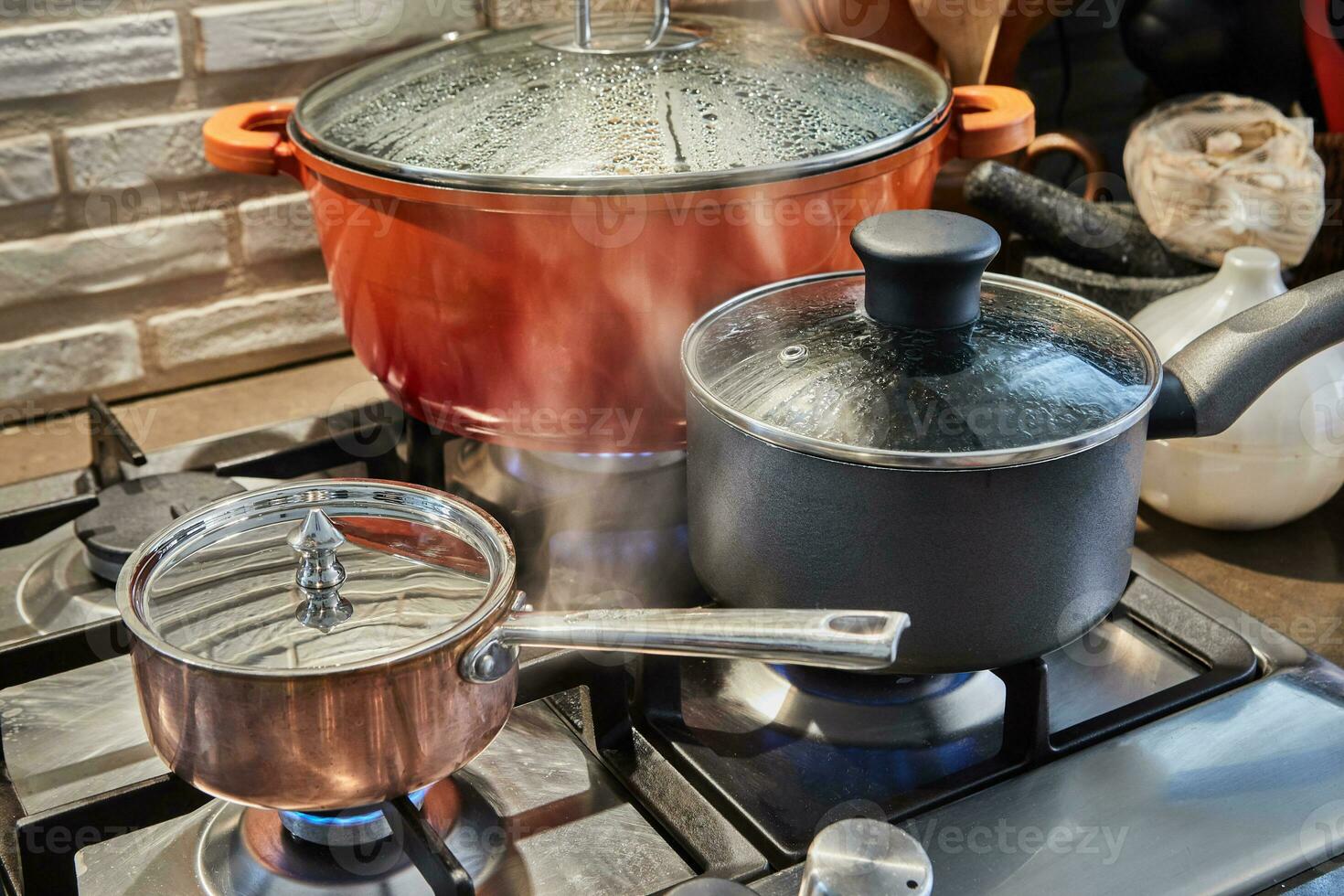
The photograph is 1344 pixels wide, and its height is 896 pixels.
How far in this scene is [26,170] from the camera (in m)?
0.99

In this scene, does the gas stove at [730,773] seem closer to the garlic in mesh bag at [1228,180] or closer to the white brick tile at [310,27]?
the garlic in mesh bag at [1228,180]

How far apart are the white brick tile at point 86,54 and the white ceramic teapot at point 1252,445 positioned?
75 cm

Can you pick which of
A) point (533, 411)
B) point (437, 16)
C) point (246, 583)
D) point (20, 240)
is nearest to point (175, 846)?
point (246, 583)

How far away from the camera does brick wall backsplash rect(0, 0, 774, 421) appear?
3.22ft

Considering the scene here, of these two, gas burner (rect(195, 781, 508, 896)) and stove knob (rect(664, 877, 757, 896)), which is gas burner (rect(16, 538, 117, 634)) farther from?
stove knob (rect(664, 877, 757, 896))

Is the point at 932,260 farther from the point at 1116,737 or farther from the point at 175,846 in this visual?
the point at 175,846

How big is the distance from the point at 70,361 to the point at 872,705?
733 millimetres

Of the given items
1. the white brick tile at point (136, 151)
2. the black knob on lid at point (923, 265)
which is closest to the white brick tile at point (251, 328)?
the white brick tile at point (136, 151)

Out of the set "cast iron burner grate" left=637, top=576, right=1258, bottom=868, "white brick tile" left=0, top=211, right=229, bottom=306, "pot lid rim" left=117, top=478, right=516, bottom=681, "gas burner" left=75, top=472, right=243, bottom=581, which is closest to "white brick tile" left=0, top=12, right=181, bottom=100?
"white brick tile" left=0, top=211, right=229, bottom=306

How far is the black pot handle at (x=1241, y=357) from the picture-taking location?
0.62 m

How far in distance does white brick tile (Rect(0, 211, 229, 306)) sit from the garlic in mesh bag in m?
0.74

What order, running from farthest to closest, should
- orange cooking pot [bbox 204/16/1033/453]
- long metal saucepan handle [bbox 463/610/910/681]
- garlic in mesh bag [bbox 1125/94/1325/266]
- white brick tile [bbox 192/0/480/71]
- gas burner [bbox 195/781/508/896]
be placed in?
white brick tile [bbox 192/0/480/71] < garlic in mesh bag [bbox 1125/94/1325/266] < orange cooking pot [bbox 204/16/1033/453] < gas burner [bbox 195/781/508/896] < long metal saucepan handle [bbox 463/610/910/681]

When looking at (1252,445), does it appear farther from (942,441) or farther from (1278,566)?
(942,441)

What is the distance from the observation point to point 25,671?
2.12ft
